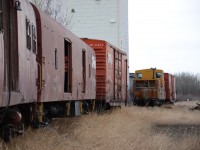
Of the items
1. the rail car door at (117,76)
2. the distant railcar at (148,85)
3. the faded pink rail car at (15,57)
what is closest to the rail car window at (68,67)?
the faded pink rail car at (15,57)

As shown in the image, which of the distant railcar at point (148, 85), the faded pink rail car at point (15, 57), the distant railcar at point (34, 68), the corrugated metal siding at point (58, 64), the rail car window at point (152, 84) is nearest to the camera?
the faded pink rail car at point (15, 57)

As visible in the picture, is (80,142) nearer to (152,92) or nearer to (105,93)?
(105,93)

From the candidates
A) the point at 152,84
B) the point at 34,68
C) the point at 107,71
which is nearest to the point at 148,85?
the point at 152,84

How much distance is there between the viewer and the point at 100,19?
3978 cm

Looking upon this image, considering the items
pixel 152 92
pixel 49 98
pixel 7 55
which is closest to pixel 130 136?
pixel 49 98

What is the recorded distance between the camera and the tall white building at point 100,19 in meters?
39.1

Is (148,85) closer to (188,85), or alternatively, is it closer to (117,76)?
(117,76)

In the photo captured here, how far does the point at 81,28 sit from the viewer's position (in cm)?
4044

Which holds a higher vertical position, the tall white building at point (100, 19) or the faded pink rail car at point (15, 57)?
the tall white building at point (100, 19)

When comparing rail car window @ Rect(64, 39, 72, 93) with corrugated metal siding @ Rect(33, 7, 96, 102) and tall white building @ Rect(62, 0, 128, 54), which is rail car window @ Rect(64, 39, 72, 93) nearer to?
corrugated metal siding @ Rect(33, 7, 96, 102)

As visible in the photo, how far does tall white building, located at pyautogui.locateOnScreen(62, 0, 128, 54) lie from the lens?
39.1m

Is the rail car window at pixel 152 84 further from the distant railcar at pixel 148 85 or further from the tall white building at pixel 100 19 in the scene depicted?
the tall white building at pixel 100 19

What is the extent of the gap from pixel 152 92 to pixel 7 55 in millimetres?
28495

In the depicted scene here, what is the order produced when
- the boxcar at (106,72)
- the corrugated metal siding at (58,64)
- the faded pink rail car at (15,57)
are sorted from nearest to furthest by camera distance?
the faded pink rail car at (15,57), the corrugated metal siding at (58,64), the boxcar at (106,72)
